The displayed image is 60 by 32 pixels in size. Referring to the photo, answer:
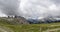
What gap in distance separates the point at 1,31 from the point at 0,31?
1097mm

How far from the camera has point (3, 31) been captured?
161625 millimetres

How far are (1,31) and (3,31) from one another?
267 centimetres

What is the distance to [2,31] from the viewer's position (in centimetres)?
16212

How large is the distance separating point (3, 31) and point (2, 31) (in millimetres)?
1259

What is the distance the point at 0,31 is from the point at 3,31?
11.2 ft

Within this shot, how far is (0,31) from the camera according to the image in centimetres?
16238

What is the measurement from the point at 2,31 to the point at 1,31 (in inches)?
56.0

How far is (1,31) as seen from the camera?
6412 inches
